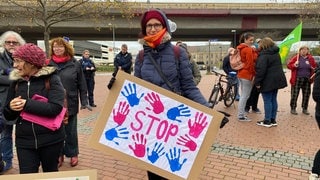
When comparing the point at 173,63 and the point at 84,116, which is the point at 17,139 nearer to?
the point at 173,63

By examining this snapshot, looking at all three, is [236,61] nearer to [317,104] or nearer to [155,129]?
[317,104]

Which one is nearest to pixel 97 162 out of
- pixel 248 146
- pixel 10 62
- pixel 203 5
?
pixel 10 62

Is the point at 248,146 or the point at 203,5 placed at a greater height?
the point at 203,5

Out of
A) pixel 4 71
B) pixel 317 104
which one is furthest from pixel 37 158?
pixel 317 104

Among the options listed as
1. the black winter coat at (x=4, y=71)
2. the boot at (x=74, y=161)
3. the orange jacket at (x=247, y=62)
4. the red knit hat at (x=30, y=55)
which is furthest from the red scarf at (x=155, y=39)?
the orange jacket at (x=247, y=62)

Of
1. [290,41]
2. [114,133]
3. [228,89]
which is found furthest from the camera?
[228,89]

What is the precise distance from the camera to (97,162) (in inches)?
197

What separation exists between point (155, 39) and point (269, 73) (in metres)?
4.81

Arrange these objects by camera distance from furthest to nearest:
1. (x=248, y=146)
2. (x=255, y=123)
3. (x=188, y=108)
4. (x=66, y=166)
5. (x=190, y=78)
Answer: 1. (x=255, y=123)
2. (x=248, y=146)
3. (x=66, y=166)
4. (x=190, y=78)
5. (x=188, y=108)

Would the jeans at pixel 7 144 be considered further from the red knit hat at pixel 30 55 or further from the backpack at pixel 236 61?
the backpack at pixel 236 61

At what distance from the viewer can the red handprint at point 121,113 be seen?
9.25ft

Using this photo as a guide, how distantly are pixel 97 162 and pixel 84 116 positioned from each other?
3.67m

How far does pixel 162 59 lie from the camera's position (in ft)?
9.84

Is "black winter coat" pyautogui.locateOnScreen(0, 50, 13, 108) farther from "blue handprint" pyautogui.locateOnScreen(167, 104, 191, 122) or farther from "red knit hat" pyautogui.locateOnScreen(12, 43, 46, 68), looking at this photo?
"blue handprint" pyautogui.locateOnScreen(167, 104, 191, 122)
